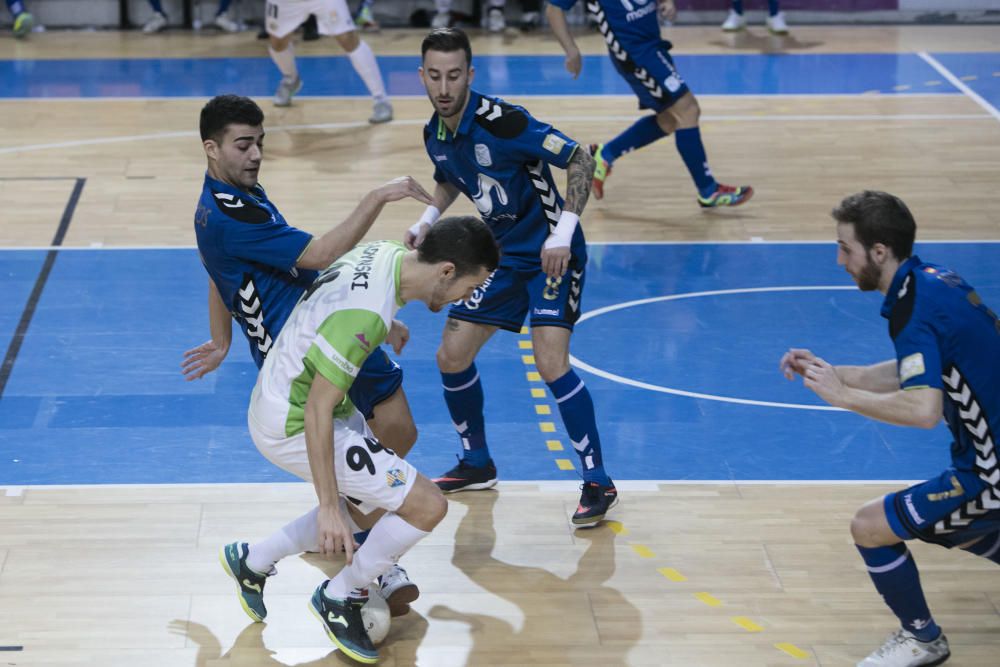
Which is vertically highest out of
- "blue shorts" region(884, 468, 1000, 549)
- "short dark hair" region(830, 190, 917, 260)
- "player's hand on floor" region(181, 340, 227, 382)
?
"short dark hair" region(830, 190, 917, 260)

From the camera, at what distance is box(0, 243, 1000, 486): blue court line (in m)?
6.27

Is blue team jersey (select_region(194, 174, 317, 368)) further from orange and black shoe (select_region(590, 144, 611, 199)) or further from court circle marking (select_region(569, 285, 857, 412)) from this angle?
orange and black shoe (select_region(590, 144, 611, 199))

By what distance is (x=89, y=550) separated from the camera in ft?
17.9

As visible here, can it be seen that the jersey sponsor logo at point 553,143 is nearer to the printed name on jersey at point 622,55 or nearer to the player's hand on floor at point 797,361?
the player's hand on floor at point 797,361

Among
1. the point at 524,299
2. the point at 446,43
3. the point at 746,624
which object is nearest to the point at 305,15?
the point at 446,43

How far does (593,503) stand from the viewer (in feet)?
18.6

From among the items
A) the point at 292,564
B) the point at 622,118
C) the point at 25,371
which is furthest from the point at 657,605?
the point at 622,118

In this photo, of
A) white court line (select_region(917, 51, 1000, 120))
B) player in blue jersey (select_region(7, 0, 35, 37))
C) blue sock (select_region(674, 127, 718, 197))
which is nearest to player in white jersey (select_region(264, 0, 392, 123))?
blue sock (select_region(674, 127, 718, 197))

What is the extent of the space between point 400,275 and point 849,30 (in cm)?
1260

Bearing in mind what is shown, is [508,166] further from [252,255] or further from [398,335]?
[252,255]

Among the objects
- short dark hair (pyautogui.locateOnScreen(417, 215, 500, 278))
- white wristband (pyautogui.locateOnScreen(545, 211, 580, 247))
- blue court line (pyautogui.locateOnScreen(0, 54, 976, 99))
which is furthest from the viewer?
blue court line (pyautogui.locateOnScreen(0, 54, 976, 99))

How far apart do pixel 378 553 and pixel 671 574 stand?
1.29 metres

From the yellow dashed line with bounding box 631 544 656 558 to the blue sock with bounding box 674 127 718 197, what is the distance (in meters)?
4.66

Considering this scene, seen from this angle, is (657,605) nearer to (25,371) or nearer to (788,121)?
(25,371)
